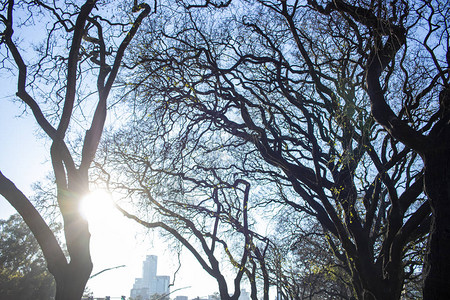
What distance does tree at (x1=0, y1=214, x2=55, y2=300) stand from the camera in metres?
28.9

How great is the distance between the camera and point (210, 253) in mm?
9430

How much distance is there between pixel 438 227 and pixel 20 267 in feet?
125

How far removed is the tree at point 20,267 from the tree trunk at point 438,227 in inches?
1292

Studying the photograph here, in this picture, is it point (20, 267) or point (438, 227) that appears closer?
point (438, 227)

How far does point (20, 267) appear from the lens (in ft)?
109

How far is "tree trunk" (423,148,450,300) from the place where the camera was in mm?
4137

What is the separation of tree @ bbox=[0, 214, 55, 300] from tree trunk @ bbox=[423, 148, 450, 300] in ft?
108

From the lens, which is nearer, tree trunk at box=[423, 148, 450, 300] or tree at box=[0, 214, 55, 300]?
tree trunk at box=[423, 148, 450, 300]

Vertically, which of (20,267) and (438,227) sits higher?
(20,267)

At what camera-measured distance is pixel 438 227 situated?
14.3 feet

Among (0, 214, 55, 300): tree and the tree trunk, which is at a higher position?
(0, 214, 55, 300): tree

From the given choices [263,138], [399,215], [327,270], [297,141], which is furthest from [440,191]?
[327,270]

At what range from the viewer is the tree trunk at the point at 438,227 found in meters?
4.14

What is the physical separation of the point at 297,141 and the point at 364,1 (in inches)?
191
